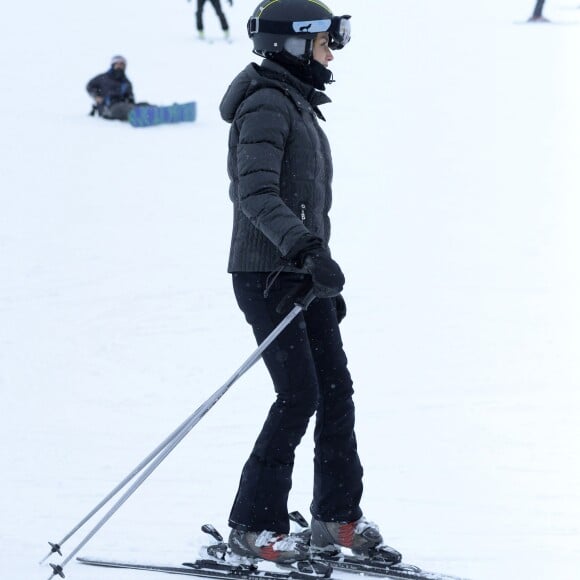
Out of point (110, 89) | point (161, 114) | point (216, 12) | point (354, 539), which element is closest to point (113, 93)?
point (110, 89)

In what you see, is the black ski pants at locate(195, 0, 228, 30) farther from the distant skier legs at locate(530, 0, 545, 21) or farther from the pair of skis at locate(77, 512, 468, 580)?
the pair of skis at locate(77, 512, 468, 580)

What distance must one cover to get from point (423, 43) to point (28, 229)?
505 inches

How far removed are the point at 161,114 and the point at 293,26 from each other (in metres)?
11.2

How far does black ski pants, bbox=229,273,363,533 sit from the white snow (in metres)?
0.43

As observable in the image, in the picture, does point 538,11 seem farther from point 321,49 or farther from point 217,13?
point 321,49

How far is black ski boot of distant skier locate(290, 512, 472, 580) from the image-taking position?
349 cm

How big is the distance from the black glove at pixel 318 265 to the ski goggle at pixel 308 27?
68 cm

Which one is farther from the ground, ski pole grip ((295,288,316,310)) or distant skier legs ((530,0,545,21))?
distant skier legs ((530,0,545,21))

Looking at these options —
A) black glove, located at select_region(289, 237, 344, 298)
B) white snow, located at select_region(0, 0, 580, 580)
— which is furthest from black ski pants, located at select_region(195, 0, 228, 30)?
black glove, located at select_region(289, 237, 344, 298)

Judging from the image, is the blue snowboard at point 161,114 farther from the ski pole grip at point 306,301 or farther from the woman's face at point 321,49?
the ski pole grip at point 306,301

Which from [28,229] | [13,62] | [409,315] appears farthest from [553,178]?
[13,62]

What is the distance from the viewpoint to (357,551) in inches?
142

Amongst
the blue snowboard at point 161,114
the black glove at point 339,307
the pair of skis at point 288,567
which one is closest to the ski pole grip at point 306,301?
the black glove at point 339,307

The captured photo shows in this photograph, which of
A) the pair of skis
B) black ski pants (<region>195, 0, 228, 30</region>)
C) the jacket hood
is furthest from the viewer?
black ski pants (<region>195, 0, 228, 30</region>)
